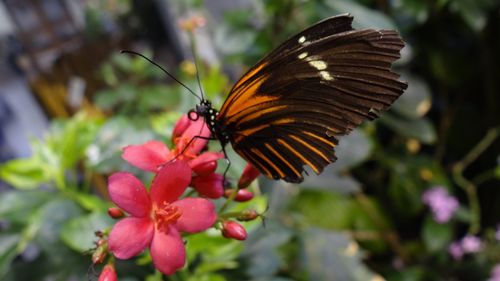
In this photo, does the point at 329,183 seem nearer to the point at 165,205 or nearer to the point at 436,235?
the point at 436,235

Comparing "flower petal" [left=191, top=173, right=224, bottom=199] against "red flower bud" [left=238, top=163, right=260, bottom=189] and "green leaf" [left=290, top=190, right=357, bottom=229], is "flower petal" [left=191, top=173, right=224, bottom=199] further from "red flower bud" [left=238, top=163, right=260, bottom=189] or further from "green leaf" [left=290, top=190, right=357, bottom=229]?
"green leaf" [left=290, top=190, right=357, bottom=229]

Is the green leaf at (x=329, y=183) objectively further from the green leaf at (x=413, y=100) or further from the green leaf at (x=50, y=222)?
the green leaf at (x=50, y=222)

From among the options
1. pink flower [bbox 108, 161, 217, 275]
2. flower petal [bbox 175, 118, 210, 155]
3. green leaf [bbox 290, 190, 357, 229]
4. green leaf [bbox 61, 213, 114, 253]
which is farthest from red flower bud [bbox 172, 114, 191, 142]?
green leaf [bbox 290, 190, 357, 229]

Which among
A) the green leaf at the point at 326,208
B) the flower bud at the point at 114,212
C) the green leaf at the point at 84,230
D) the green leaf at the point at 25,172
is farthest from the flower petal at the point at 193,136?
the green leaf at the point at 326,208

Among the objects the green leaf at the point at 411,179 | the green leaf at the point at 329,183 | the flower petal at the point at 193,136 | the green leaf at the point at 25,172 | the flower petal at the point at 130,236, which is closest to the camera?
the flower petal at the point at 130,236

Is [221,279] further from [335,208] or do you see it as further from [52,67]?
[52,67]

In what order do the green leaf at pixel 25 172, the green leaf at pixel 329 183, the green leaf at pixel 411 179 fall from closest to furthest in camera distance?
the green leaf at pixel 25 172, the green leaf at pixel 329 183, the green leaf at pixel 411 179

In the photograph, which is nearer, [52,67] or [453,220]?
[453,220]

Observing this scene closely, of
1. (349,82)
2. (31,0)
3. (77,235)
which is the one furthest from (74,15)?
(349,82)
